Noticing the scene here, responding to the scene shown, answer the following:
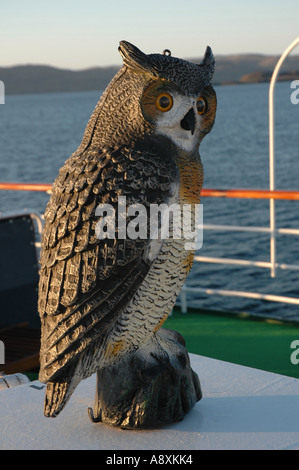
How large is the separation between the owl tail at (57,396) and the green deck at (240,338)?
193cm

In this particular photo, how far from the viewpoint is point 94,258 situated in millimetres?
2297

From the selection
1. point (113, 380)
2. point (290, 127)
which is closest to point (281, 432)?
point (113, 380)

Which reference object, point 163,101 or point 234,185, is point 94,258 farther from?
point 234,185

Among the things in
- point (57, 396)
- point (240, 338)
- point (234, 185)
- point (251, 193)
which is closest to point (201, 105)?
point (57, 396)

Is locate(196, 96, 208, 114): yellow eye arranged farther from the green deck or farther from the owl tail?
the green deck

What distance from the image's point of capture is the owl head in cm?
230

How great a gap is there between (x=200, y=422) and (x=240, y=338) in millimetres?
1926

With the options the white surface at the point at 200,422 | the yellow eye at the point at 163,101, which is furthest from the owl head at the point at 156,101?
the white surface at the point at 200,422

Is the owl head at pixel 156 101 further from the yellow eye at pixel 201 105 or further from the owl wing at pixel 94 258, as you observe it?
the owl wing at pixel 94 258

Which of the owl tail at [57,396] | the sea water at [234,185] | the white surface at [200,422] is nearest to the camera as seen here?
the owl tail at [57,396]

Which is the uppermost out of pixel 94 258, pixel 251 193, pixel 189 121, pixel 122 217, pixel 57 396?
pixel 189 121

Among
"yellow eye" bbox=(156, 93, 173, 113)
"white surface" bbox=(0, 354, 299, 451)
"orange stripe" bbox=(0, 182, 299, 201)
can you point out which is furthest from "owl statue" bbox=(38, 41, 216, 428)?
"orange stripe" bbox=(0, 182, 299, 201)

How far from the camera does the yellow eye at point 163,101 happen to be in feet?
7.58
